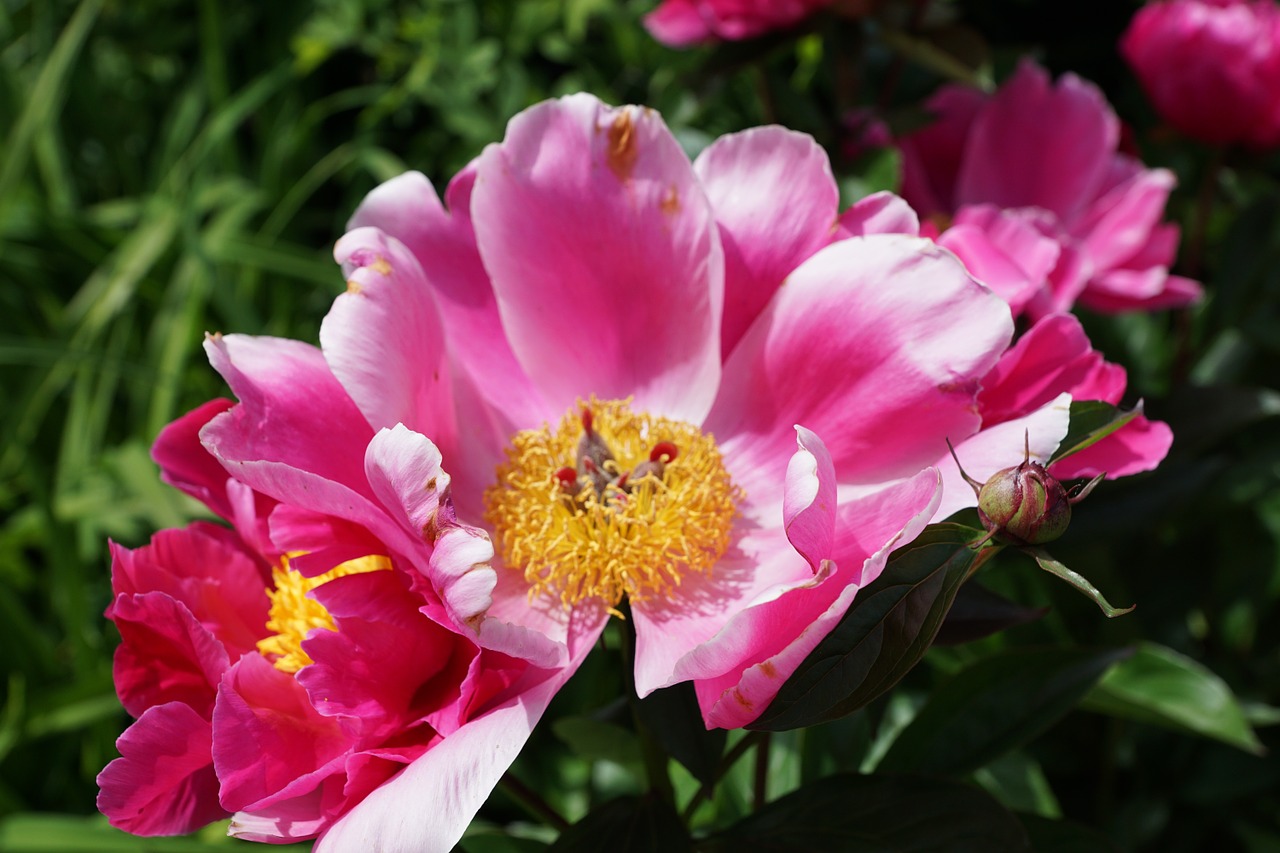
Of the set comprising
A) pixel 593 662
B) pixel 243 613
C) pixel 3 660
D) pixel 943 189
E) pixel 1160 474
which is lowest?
pixel 3 660

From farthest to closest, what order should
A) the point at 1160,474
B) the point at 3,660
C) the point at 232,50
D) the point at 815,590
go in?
the point at 232,50 → the point at 3,660 → the point at 1160,474 → the point at 815,590

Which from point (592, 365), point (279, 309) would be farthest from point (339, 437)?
point (279, 309)

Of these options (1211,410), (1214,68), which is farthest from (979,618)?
(1214,68)

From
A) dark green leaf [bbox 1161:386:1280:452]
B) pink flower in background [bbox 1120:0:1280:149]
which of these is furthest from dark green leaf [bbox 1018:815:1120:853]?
pink flower in background [bbox 1120:0:1280:149]

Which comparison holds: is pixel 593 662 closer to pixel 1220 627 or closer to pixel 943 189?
pixel 943 189

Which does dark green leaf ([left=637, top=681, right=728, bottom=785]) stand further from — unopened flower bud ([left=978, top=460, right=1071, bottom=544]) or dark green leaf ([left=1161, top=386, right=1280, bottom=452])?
dark green leaf ([left=1161, top=386, right=1280, bottom=452])

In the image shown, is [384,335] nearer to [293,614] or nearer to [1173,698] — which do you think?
[293,614]

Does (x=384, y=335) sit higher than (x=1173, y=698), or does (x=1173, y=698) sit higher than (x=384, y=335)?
(x=384, y=335)
